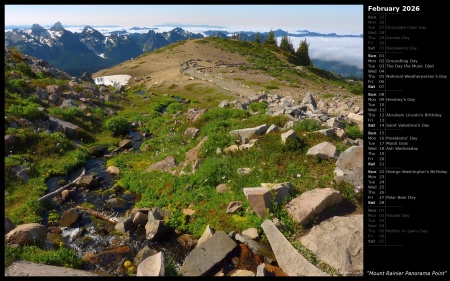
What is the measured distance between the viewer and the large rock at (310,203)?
389 inches

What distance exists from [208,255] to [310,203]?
3.56 metres

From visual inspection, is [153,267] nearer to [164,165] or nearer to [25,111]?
[164,165]

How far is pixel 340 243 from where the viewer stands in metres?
8.77

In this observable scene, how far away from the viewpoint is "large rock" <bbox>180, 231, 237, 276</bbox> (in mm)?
8836

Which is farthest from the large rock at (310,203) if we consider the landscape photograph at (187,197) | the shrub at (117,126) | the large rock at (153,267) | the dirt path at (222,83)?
the dirt path at (222,83)

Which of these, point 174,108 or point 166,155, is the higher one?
point 174,108

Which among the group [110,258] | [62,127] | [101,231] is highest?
[62,127]

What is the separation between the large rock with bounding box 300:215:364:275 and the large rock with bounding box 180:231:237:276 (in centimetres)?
223

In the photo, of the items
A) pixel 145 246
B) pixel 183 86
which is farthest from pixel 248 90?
pixel 145 246

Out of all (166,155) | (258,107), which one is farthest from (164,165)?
(258,107)

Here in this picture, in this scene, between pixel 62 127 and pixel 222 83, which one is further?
pixel 222 83

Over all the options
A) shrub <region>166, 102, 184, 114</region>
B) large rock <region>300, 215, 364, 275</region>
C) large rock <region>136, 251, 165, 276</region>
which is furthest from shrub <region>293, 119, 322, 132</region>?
shrub <region>166, 102, 184, 114</region>
